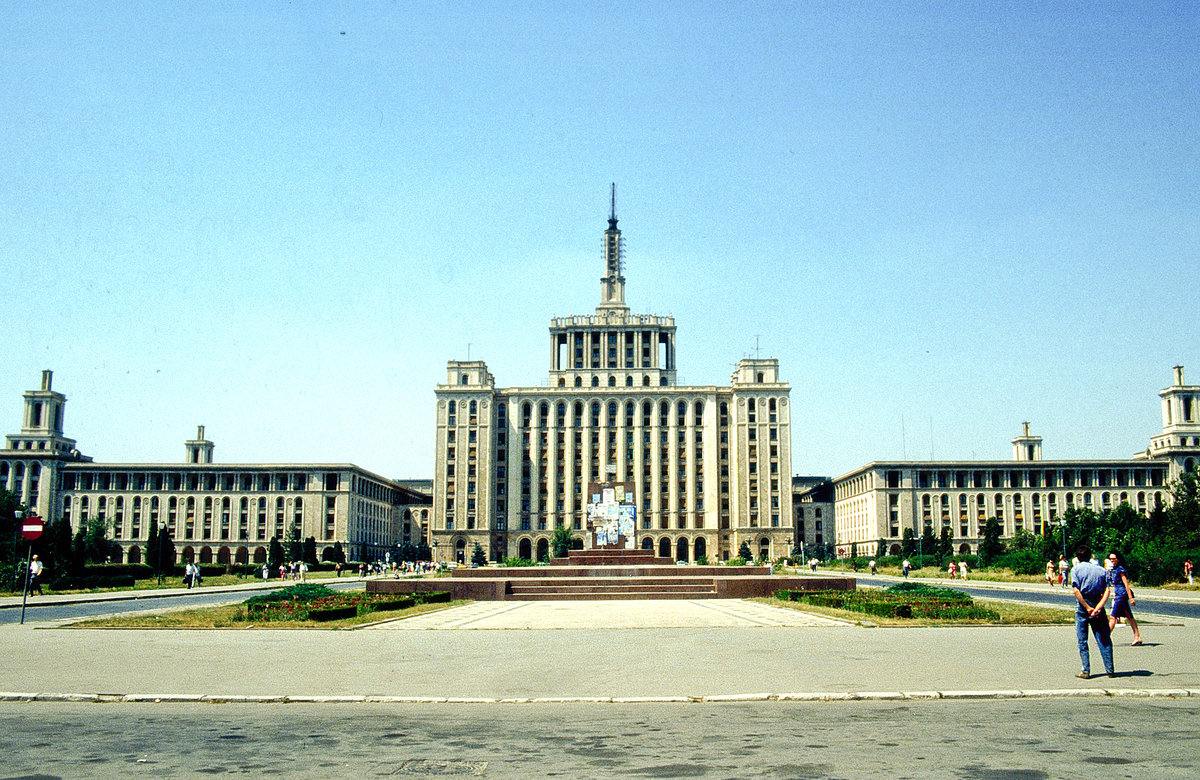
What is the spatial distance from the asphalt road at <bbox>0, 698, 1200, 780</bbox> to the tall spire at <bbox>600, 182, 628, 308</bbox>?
119046mm

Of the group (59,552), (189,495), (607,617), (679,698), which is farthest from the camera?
(189,495)

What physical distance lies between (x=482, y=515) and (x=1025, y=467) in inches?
2645

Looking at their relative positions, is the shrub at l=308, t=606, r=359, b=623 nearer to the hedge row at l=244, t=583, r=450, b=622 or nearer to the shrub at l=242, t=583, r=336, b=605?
the hedge row at l=244, t=583, r=450, b=622

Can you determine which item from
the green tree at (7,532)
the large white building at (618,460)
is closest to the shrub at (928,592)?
the green tree at (7,532)

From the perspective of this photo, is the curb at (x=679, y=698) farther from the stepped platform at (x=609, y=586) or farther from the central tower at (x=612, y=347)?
the central tower at (x=612, y=347)

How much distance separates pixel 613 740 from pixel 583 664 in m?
5.63

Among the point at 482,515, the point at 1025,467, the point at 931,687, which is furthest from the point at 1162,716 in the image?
the point at 1025,467

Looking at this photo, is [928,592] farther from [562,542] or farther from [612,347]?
[612,347]

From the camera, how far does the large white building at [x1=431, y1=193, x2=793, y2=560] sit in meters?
114

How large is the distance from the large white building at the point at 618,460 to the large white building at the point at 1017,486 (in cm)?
1288

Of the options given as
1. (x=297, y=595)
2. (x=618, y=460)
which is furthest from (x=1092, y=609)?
(x=618, y=460)

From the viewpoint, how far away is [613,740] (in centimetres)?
814

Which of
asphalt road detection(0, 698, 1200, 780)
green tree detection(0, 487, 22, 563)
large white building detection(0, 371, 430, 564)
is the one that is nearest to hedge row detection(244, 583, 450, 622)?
asphalt road detection(0, 698, 1200, 780)

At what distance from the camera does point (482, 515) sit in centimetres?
11500
